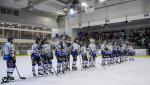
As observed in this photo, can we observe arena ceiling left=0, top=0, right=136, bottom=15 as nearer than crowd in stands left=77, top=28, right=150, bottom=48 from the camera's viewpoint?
No

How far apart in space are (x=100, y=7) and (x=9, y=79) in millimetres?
19665

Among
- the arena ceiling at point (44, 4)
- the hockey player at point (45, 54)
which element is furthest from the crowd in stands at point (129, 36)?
the hockey player at point (45, 54)

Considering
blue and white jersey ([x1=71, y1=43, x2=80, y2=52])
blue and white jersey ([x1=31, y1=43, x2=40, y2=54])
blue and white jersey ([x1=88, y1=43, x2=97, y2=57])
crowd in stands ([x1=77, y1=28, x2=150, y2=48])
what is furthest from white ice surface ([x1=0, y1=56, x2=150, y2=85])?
crowd in stands ([x1=77, y1=28, x2=150, y2=48])

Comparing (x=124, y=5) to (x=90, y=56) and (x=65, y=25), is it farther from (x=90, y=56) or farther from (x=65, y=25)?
(x=90, y=56)

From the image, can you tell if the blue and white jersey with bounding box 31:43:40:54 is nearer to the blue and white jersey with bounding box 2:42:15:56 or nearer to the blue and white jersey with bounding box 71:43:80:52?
the blue and white jersey with bounding box 2:42:15:56

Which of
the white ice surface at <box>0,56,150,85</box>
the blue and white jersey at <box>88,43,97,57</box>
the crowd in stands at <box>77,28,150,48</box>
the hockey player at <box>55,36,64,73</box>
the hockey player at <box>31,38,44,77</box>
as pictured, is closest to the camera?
the white ice surface at <box>0,56,150,85</box>

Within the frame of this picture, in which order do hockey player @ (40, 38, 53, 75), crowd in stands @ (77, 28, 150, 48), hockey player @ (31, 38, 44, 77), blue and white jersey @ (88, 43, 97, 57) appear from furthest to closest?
crowd in stands @ (77, 28, 150, 48) → blue and white jersey @ (88, 43, 97, 57) → hockey player @ (40, 38, 53, 75) → hockey player @ (31, 38, 44, 77)

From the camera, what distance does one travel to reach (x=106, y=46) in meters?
10.2

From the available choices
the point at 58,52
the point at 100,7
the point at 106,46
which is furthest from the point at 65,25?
the point at 58,52

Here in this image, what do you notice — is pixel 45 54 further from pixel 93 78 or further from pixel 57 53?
pixel 93 78

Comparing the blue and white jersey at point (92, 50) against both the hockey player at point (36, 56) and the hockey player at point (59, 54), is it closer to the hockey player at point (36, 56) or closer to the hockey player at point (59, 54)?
the hockey player at point (59, 54)

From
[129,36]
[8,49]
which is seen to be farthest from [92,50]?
[129,36]

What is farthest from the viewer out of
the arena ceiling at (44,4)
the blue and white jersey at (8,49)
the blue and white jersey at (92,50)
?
the arena ceiling at (44,4)

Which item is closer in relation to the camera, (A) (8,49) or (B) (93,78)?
(A) (8,49)
